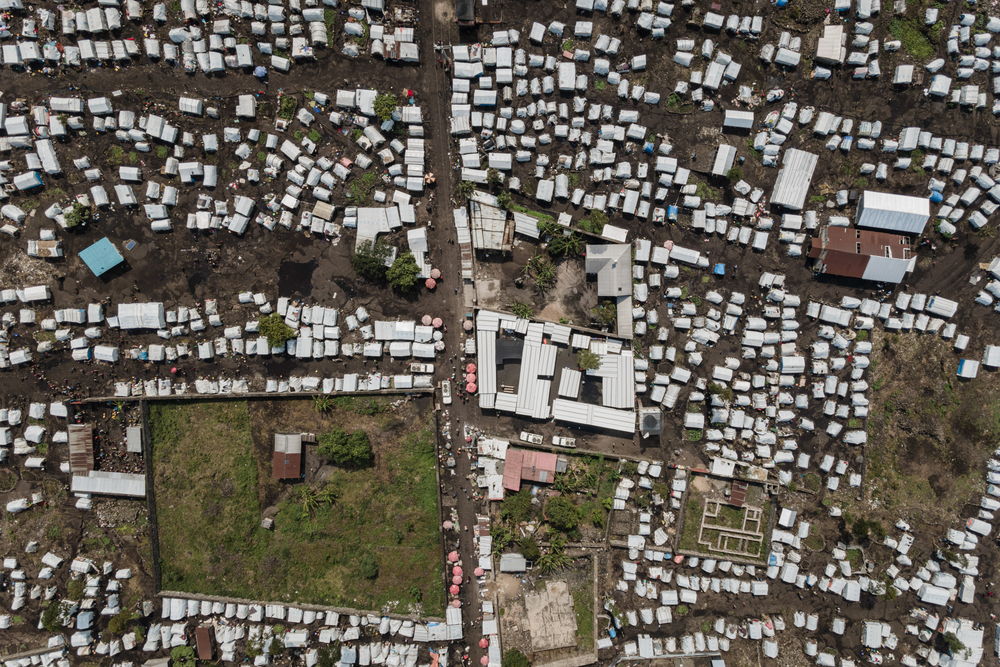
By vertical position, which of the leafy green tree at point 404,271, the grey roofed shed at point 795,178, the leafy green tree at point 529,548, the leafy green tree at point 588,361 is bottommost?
the leafy green tree at point 529,548

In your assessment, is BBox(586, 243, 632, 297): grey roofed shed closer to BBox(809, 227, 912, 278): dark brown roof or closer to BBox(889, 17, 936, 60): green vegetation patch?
BBox(809, 227, 912, 278): dark brown roof

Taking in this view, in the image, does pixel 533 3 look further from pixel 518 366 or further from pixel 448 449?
pixel 448 449

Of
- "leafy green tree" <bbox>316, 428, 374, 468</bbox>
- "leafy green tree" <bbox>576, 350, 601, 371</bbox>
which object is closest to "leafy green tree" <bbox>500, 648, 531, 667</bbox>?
"leafy green tree" <bbox>316, 428, 374, 468</bbox>

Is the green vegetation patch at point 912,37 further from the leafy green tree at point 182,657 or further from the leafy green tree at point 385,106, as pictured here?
the leafy green tree at point 182,657

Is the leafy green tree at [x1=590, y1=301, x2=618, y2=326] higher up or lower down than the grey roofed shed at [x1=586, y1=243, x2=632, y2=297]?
lower down

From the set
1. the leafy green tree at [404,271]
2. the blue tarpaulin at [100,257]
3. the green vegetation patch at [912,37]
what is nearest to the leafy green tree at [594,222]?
the leafy green tree at [404,271]

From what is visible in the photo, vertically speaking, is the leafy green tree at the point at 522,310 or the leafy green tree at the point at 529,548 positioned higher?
the leafy green tree at the point at 522,310
